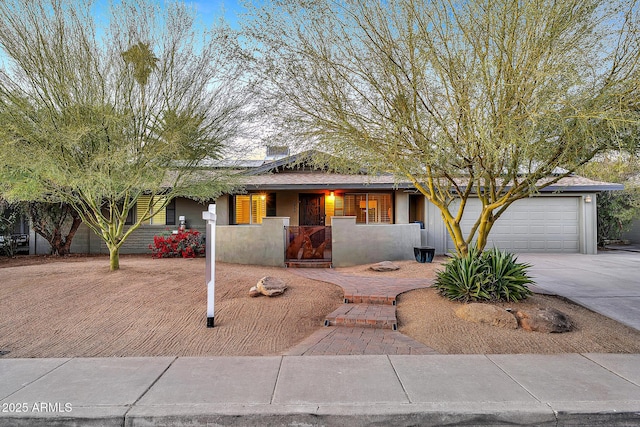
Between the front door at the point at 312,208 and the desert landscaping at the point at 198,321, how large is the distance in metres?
8.15

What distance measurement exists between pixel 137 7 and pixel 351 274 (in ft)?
24.8

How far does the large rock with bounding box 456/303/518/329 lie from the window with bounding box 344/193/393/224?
10.3 m

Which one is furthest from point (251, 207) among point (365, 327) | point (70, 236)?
point (365, 327)

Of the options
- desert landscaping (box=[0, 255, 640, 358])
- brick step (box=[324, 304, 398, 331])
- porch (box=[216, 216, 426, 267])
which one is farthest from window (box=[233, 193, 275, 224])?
brick step (box=[324, 304, 398, 331])

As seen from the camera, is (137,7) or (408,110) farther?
(137,7)

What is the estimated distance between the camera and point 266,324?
5.60 m

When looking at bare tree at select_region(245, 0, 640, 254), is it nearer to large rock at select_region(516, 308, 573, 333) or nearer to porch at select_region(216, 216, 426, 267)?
large rock at select_region(516, 308, 573, 333)

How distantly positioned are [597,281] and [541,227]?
6989 millimetres

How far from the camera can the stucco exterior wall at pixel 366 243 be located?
11.4 metres

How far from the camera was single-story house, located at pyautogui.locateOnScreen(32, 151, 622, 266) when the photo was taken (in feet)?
43.6

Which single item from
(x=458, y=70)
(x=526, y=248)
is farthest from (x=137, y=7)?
(x=526, y=248)

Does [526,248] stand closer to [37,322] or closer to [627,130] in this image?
[627,130]

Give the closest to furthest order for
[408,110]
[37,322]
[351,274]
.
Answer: [37,322] → [408,110] → [351,274]

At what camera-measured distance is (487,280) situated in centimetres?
611
